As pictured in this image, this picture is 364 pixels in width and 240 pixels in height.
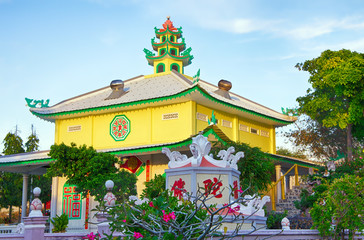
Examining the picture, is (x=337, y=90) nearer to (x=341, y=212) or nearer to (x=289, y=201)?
(x=289, y=201)

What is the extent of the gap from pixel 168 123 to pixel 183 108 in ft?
3.76

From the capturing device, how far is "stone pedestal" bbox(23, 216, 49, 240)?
1159 cm

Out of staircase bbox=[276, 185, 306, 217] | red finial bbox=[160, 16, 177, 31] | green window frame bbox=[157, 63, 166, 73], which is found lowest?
staircase bbox=[276, 185, 306, 217]

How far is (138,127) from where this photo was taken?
84.1ft

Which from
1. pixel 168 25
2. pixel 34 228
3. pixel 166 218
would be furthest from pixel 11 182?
pixel 166 218

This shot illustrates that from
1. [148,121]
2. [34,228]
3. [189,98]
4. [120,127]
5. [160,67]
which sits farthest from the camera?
[160,67]

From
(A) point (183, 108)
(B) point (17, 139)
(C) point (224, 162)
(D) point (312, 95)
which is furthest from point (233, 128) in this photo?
(B) point (17, 139)

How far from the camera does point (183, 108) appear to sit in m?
24.3

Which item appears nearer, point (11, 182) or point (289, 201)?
point (289, 201)

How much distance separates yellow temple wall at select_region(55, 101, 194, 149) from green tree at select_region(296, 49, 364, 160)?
9.47 m

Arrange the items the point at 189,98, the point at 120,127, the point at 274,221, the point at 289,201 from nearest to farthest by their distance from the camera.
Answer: the point at 274,221
the point at 189,98
the point at 289,201
the point at 120,127

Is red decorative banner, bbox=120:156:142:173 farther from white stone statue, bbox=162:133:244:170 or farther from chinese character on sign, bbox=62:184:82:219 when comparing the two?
white stone statue, bbox=162:133:244:170

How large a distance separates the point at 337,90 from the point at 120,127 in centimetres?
1275

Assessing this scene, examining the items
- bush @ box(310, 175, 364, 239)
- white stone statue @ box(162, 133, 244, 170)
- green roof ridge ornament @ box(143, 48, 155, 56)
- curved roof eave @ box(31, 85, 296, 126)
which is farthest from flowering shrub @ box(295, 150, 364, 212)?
green roof ridge ornament @ box(143, 48, 155, 56)
